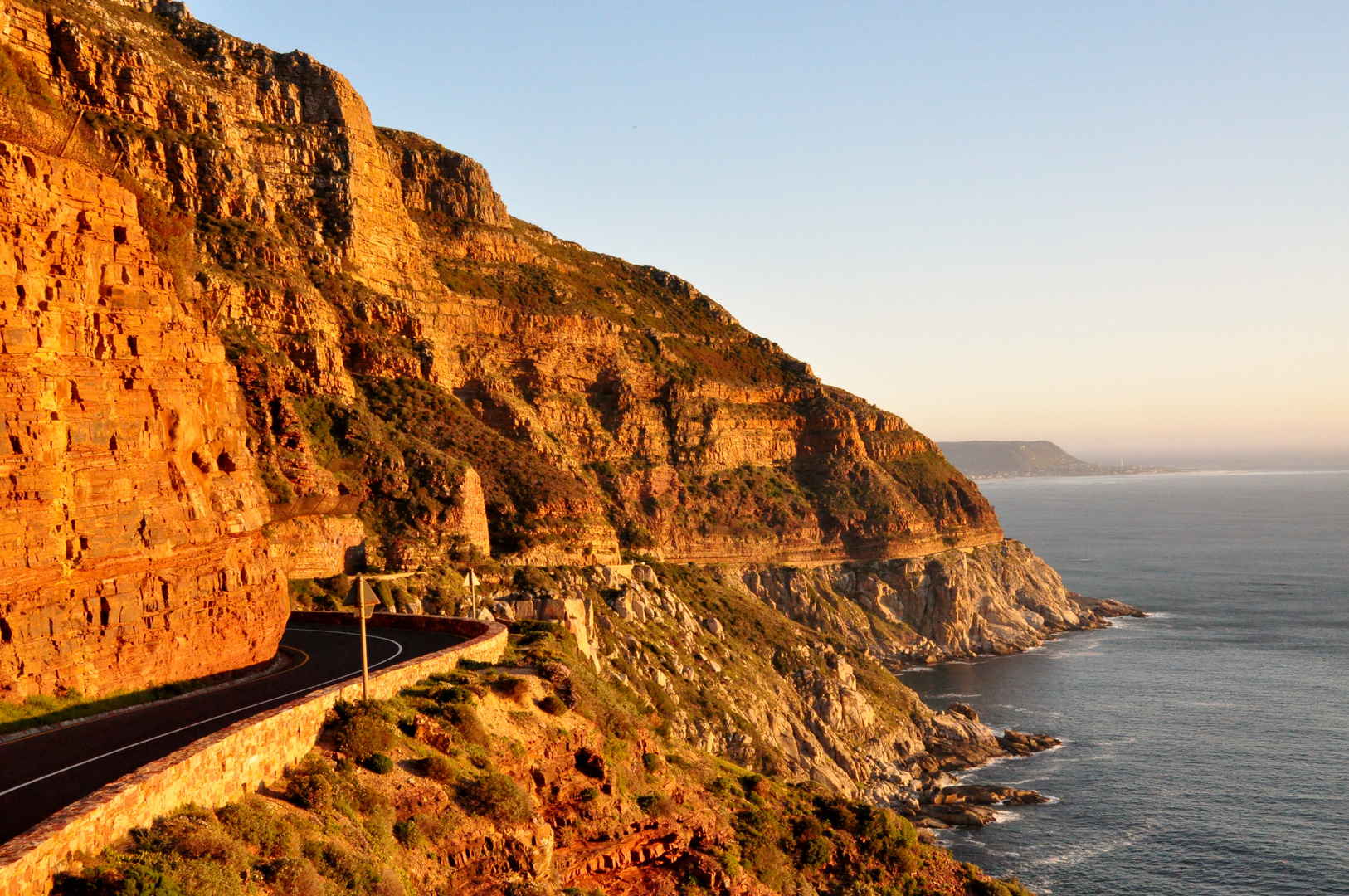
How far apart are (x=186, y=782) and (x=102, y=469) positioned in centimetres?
819

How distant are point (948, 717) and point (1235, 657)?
3723 cm

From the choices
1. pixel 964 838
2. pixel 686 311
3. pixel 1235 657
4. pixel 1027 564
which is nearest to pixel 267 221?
pixel 964 838

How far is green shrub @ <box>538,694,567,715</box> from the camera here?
26.9m

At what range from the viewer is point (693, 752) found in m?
38.9

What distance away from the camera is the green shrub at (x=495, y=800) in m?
20.7

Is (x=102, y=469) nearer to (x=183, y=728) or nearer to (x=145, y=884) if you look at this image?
(x=183, y=728)

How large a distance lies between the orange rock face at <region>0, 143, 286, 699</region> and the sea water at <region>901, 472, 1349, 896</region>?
4160cm

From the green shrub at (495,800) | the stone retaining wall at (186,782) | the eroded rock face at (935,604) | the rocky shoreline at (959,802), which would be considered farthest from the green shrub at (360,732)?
the eroded rock face at (935,604)

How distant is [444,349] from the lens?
274ft

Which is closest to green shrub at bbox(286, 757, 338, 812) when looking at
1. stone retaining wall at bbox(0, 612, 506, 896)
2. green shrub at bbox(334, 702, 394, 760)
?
stone retaining wall at bbox(0, 612, 506, 896)

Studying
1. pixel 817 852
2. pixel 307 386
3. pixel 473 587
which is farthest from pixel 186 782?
pixel 307 386

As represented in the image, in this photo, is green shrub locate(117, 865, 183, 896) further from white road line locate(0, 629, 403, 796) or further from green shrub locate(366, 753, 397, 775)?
green shrub locate(366, 753, 397, 775)

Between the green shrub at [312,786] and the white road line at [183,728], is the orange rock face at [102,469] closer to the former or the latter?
the white road line at [183,728]

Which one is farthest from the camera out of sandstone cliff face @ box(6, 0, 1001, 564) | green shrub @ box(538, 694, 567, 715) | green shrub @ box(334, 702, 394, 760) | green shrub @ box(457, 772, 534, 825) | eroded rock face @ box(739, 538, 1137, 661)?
eroded rock face @ box(739, 538, 1137, 661)
